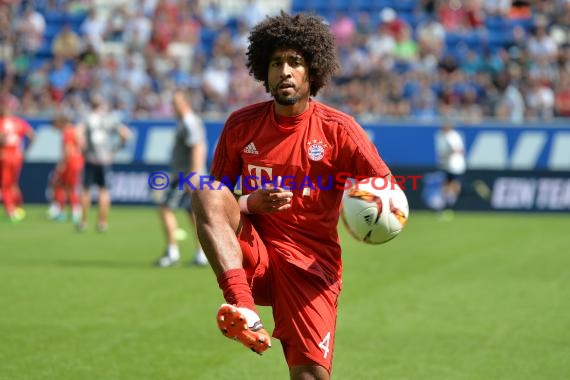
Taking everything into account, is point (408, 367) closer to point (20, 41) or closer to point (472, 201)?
point (472, 201)

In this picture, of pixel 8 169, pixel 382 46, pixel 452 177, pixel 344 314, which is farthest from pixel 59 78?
pixel 344 314

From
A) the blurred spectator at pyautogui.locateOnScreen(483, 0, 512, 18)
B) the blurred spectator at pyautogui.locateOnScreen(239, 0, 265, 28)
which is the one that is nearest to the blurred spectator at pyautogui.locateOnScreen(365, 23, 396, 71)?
the blurred spectator at pyautogui.locateOnScreen(483, 0, 512, 18)

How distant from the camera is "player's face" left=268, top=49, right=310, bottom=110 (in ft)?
19.3

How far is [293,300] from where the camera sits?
19.0ft

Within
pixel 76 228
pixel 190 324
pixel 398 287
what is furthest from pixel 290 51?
pixel 76 228

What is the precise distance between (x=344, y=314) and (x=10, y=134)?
13.7 metres

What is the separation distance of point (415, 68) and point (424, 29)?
1975mm

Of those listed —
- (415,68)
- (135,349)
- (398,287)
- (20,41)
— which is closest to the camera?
(135,349)

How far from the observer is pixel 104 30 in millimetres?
31094

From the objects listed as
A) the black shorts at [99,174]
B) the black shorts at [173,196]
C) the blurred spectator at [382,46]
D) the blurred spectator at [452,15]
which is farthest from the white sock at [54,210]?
the blurred spectator at [452,15]

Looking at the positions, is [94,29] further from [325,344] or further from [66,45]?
[325,344]

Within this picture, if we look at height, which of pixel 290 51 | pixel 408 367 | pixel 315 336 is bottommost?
pixel 408 367

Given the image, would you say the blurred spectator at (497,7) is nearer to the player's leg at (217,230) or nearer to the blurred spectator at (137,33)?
the blurred spectator at (137,33)

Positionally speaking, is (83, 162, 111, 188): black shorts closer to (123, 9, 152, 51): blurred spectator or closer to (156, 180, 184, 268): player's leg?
(156, 180, 184, 268): player's leg
